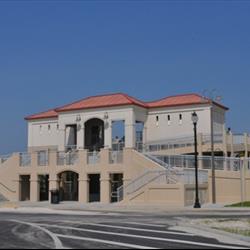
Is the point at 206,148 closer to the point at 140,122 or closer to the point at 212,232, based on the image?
the point at 140,122

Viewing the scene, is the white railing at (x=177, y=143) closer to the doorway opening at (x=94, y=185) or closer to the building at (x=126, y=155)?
the building at (x=126, y=155)

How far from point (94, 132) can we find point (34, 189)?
12275mm

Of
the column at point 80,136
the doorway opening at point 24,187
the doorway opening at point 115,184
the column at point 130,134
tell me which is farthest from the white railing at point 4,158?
the column at point 130,134

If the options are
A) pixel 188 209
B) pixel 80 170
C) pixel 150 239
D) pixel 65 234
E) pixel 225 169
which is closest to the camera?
pixel 150 239

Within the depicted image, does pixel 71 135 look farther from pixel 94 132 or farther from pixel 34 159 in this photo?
pixel 34 159

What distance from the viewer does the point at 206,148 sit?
51.7 meters

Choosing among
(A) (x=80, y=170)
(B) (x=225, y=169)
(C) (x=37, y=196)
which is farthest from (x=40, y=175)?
(B) (x=225, y=169)

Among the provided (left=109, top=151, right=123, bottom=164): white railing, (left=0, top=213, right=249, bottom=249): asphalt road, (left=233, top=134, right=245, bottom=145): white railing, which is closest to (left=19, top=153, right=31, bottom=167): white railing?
(left=109, top=151, right=123, bottom=164): white railing

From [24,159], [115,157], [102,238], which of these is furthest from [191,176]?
[102,238]

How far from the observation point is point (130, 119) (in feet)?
174

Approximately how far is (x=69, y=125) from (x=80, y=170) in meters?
12.6

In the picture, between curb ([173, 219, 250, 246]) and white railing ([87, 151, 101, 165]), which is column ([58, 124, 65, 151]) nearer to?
white railing ([87, 151, 101, 165])

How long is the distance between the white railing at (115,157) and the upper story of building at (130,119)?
8.33 meters

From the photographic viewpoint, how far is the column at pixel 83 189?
4478cm
